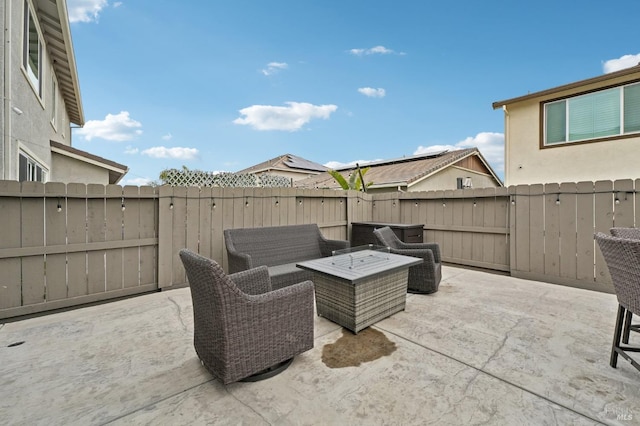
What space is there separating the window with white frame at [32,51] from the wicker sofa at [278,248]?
5016 millimetres

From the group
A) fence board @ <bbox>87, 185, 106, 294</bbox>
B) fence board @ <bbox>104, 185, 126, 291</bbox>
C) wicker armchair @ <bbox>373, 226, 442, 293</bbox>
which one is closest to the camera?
fence board @ <bbox>87, 185, 106, 294</bbox>

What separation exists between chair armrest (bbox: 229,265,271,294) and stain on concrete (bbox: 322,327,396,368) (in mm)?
779

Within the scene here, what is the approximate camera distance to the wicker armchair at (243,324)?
1.79 m

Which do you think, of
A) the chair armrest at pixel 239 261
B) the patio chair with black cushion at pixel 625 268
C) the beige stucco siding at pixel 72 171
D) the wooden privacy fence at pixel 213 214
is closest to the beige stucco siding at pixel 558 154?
the wooden privacy fence at pixel 213 214

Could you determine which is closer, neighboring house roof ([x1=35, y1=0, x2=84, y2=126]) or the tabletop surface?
the tabletop surface

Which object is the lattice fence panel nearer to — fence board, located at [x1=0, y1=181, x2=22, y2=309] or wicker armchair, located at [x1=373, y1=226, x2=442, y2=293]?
fence board, located at [x1=0, y1=181, x2=22, y2=309]

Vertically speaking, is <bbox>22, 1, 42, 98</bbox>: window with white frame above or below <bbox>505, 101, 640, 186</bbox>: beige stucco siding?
above

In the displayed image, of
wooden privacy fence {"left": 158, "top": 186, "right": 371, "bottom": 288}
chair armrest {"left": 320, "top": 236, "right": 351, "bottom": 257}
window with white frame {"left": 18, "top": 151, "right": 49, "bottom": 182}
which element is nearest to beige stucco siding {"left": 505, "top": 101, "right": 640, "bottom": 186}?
wooden privacy fence {"left": 158, "top": 186, "right": 371, "bottom": 288}

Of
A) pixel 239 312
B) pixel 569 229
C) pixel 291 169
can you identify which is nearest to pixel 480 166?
pixel 291 169

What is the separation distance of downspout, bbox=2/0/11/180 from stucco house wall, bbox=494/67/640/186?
11.2m

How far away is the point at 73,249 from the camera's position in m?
3.36

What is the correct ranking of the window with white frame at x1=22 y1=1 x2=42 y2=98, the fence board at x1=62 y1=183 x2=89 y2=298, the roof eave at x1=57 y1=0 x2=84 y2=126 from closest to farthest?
the fence board at x1=62 y1=183 x2=89 y2=298 < the window with white frame at x1=22 y1=1 x2=42 y2=98 < the roof eave at x1=57 y1=0 x2=84 y2=126

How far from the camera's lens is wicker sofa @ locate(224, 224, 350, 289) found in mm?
3543

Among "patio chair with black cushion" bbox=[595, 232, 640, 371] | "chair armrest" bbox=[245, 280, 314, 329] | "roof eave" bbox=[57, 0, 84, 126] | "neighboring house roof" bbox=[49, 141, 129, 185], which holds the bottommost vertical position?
"chair armrest" bbox=[245, 280, 314, 329]
